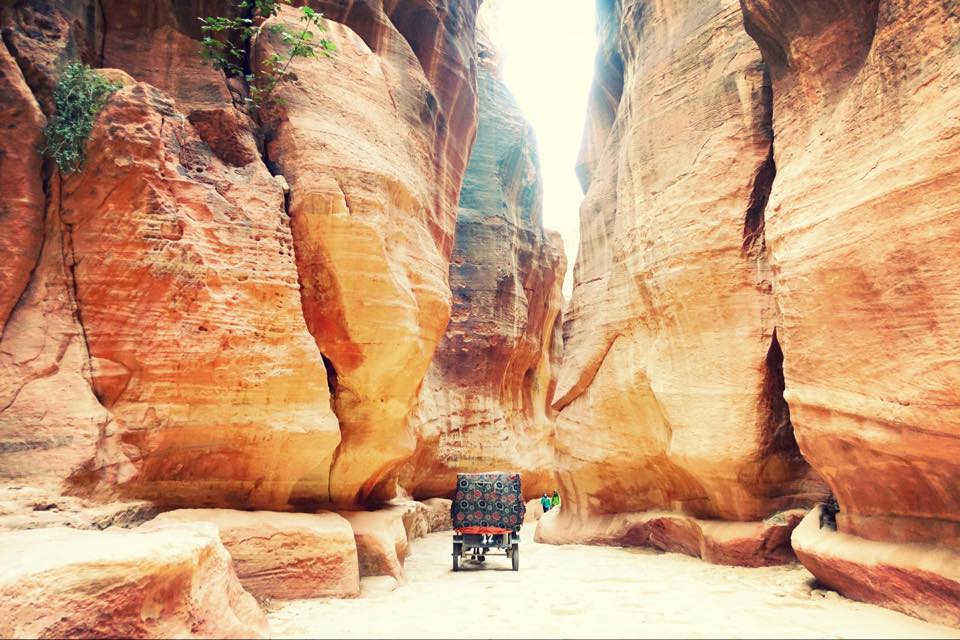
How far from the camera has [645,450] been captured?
11.5 metres

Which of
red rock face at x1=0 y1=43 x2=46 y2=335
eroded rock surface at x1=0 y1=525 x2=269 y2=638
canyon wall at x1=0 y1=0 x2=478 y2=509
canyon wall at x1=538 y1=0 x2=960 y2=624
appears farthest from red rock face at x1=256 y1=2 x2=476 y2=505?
eroded rock surface at x1=0 y1=525 x2=269 y2=638

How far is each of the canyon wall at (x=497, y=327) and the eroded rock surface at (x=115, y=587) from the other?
13.0m

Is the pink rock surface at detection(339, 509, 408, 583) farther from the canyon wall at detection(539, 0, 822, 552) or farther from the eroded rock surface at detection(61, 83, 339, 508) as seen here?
the canyon wall at detection(539, 0, 822, 552)

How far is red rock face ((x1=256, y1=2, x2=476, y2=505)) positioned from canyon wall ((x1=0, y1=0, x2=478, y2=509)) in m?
0.03

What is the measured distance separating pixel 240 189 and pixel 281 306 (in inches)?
58.2

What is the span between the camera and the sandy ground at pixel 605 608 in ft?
17.4

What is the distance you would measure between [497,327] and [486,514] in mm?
11143

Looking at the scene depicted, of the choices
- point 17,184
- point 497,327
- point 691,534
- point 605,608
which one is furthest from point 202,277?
point 497,327

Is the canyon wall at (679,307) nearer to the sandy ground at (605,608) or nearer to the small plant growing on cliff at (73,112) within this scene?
the sandy ground at (605,608)

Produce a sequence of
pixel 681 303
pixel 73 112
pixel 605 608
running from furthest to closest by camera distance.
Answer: pixel 681 303
pixel 73 112
pixel 605 608

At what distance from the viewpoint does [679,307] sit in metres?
10.5

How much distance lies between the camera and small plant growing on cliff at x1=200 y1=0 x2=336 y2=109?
29.1ft

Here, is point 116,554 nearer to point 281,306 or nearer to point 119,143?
point 281,306

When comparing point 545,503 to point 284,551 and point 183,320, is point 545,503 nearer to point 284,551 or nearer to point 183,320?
point 284,551
